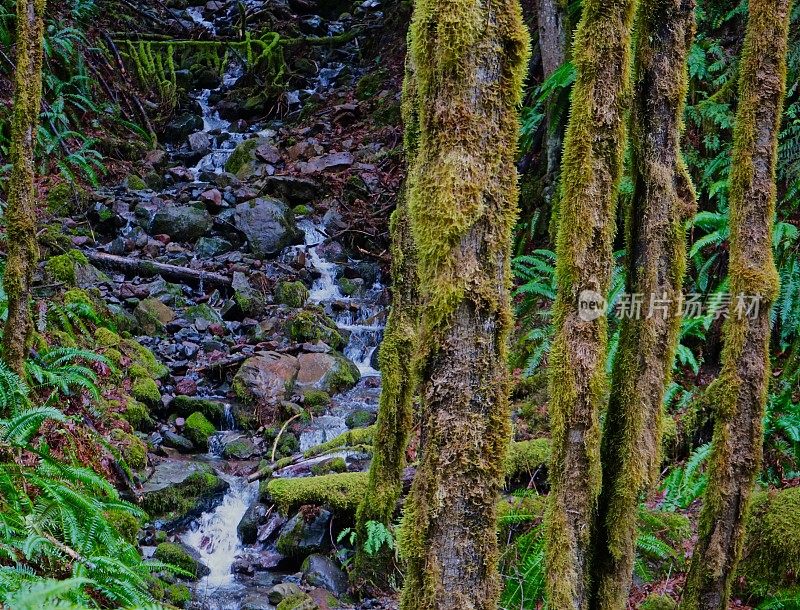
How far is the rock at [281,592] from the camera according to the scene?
5.42 m

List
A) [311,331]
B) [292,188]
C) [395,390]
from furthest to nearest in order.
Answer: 1. [292,188]
2. [311,331]
3. [395,390]

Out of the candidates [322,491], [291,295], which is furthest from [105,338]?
[322,491]

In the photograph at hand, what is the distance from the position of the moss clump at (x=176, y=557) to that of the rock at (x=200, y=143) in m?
10.2

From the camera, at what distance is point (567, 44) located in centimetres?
872

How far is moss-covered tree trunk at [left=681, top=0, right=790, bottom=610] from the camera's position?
12.4ft

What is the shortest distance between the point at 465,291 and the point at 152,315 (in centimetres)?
799

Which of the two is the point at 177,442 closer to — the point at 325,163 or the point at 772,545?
the point at 772,545

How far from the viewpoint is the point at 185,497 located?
6.67 meters

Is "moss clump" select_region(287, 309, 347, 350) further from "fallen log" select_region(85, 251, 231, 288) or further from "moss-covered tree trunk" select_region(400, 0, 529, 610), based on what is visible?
"moss-covered tree trunk" select_region(400, 0, 529, 610)

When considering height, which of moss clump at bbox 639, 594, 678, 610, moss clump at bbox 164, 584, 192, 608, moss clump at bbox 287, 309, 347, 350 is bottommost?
moss clump at bbox 164, 584, 192, 608

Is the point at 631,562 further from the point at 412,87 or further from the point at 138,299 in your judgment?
the point at 138,299

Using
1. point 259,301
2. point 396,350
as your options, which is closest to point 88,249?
point 259,301

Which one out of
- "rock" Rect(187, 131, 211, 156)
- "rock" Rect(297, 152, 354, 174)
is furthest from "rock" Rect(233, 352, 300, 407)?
"rock" Rect(187, 131, 211, 156)

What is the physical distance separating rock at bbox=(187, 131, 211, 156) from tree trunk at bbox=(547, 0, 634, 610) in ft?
41.1
